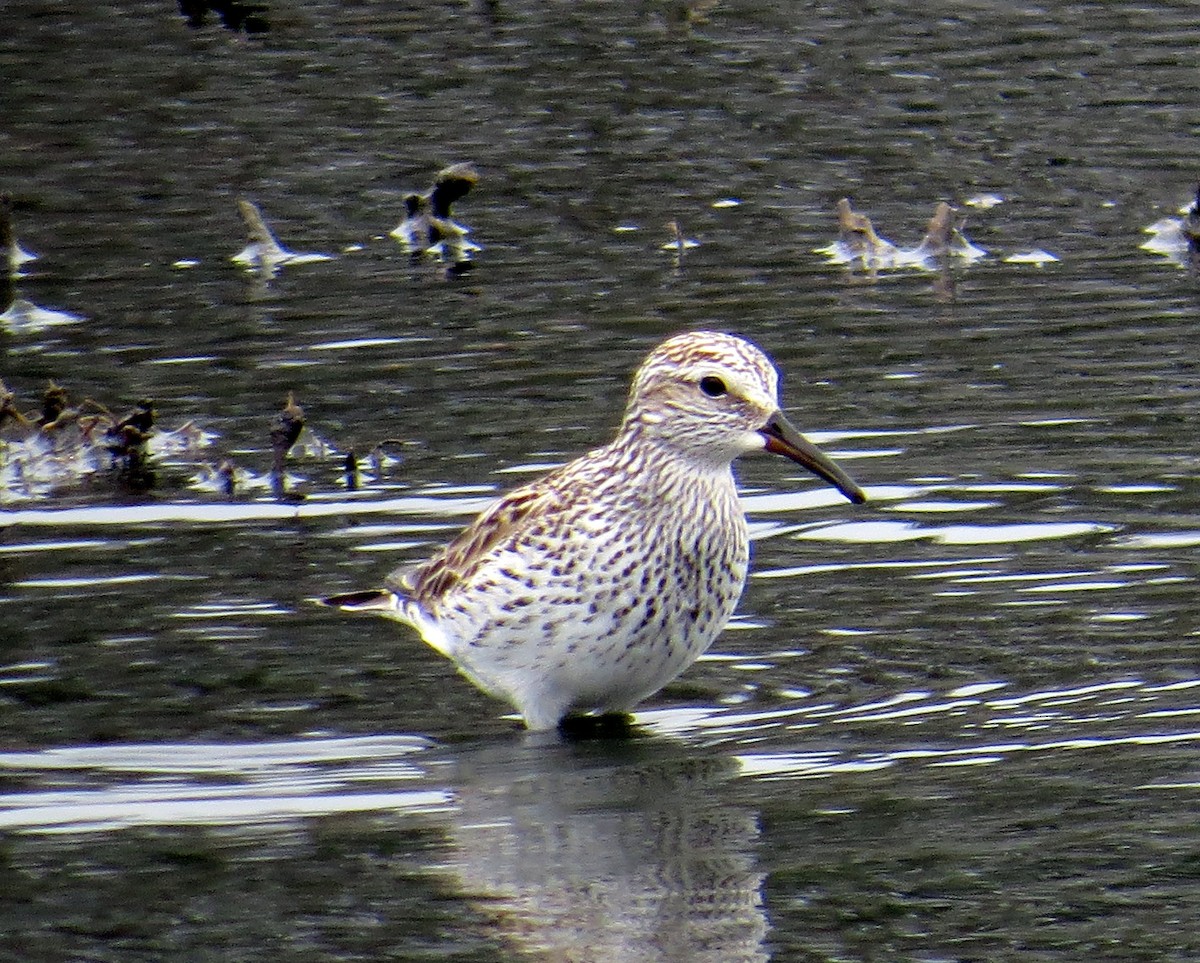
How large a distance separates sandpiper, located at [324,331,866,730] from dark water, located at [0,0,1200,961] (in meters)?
0.24

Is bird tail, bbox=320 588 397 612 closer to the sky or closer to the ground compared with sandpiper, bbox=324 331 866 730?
closer to the ground

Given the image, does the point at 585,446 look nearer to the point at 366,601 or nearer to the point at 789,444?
the point at 366,601

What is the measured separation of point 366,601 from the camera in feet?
27.7

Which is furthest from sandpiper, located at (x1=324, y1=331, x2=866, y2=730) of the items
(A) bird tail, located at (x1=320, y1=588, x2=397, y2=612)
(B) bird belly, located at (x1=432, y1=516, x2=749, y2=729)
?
(A) bird tail, located at (x1=320, y1=588, x2=397, y2=612)

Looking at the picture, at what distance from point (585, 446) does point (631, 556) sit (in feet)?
9.57

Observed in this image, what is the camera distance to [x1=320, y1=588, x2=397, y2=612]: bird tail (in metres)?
8.37

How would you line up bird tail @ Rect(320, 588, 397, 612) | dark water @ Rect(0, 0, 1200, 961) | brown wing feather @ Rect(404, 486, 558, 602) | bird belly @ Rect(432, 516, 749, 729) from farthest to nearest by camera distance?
bird tail @ Rect(320, 588, 397, 612) → brown wing feather @ Rect(404, 486, 558, 602) → bird belly @ Rect(432, 516, 749, 729) → dark water @ Rect(0, 0, 1200, 961)

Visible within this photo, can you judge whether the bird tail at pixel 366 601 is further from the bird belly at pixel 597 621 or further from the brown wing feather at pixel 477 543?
the bird belly at pixel 597 621

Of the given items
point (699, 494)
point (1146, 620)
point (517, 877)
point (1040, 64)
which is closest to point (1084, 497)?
point (1146, 620)

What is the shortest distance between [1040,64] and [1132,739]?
12.4 meters

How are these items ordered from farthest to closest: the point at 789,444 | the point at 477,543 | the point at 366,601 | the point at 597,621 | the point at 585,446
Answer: the point at 585,446, the point at 366,601, the point at 477,543, the point at 789,444, the point at 597,621

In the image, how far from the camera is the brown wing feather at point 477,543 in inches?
319

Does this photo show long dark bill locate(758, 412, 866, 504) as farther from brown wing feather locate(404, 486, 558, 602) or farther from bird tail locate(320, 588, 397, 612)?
bird tail locate(320, 588, 397, 612)

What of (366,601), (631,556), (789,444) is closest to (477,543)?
(366,601)
